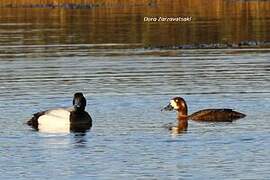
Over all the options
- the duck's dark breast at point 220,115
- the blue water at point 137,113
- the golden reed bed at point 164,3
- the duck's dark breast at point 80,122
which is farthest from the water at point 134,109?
the golden reed bed at point 164,3

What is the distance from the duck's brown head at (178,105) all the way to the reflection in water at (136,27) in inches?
840

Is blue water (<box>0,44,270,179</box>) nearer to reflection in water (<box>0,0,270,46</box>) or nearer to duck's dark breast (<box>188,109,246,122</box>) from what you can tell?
duck's dark breast (<box>188,109,246,122</box>)

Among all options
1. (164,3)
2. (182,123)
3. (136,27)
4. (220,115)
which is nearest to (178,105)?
(182,123)

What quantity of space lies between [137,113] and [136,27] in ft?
111

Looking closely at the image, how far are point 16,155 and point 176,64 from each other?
1755cm

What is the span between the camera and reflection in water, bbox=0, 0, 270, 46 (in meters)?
50.3

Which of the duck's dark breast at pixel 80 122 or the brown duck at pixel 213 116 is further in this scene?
the brown duck at pixel 213 116

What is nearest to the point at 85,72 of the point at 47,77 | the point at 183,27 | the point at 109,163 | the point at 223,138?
the point at 47,77

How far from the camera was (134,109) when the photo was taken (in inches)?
1004

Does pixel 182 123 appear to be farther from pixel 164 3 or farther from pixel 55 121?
pixel 164 3

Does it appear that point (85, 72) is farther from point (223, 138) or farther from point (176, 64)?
point (223, 138)

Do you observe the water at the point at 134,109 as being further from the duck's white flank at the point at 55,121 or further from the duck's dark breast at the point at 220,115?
the duck's white flank at the point at 55,121

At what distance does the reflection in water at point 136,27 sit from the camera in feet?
165

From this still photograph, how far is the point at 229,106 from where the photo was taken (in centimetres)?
2608
